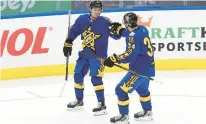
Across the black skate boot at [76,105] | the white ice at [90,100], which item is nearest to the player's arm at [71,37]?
the black skate boot at [76,105]

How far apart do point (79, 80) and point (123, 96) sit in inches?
34.8

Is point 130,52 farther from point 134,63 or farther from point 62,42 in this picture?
point 62,42

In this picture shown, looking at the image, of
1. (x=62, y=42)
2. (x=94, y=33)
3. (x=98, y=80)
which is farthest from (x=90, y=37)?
(x=62, y=42)

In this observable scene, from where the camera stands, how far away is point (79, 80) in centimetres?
652

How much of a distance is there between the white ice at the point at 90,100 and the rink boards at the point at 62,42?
211 millimetres

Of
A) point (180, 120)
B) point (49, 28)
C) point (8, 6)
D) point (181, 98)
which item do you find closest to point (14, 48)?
point (49, 28)

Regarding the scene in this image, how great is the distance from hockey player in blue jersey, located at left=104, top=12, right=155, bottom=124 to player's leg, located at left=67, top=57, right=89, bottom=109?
0.68 meters

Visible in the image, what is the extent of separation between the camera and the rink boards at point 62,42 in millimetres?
8555

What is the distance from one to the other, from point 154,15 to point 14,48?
2285mm

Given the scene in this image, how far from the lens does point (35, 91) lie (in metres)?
7.75

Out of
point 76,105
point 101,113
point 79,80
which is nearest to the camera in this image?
point 101,113

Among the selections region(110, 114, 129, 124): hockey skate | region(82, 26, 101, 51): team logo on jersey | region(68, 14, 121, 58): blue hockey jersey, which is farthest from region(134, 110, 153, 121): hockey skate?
region(82, 26, 101, 51): team logo on jersey

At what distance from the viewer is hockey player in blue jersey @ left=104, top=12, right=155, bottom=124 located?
5.60m

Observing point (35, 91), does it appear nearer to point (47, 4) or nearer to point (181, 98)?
point (181, 98)
